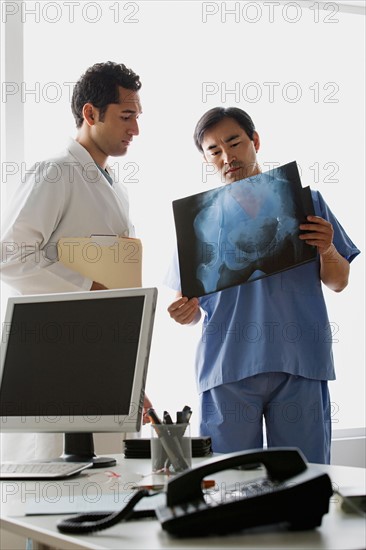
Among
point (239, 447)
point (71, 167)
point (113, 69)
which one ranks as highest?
point (113, 69)

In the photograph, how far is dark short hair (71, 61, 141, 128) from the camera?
240cm

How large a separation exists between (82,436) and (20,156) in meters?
1.42

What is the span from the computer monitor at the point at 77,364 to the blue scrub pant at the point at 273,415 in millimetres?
487

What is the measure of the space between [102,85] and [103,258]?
0.56m

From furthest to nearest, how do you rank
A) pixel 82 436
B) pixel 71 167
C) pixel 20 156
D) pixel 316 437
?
pixel 20 156, pixel 71 167, pixel 316 437, pixel 82 436

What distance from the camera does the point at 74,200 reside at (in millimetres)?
2287

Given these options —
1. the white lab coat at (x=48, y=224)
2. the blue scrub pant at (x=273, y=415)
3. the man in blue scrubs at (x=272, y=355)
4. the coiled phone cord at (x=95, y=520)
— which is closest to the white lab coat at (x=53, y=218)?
the white lab coat at (x=48, y=224)

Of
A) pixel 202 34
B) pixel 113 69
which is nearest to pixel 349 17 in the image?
pixel 202 34

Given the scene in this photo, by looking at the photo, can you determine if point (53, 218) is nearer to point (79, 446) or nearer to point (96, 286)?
point (96, 286)

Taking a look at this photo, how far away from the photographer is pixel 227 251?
2137 millimetres

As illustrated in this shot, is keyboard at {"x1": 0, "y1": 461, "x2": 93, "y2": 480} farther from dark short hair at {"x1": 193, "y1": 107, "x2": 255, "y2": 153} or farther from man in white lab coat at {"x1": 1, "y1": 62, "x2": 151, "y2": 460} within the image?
dark short hair at {"x1": 193, "y1": 107, "x2": 255, "y2": 153}

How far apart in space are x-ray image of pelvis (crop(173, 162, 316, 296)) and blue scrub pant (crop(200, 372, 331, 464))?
28 centimetres

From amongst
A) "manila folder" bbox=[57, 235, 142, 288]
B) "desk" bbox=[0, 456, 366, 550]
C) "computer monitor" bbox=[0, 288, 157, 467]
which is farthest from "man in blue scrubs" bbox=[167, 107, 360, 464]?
"desk" bbox=[0, 456, 366, 550]

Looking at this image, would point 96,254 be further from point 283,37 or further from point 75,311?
point 283,37
